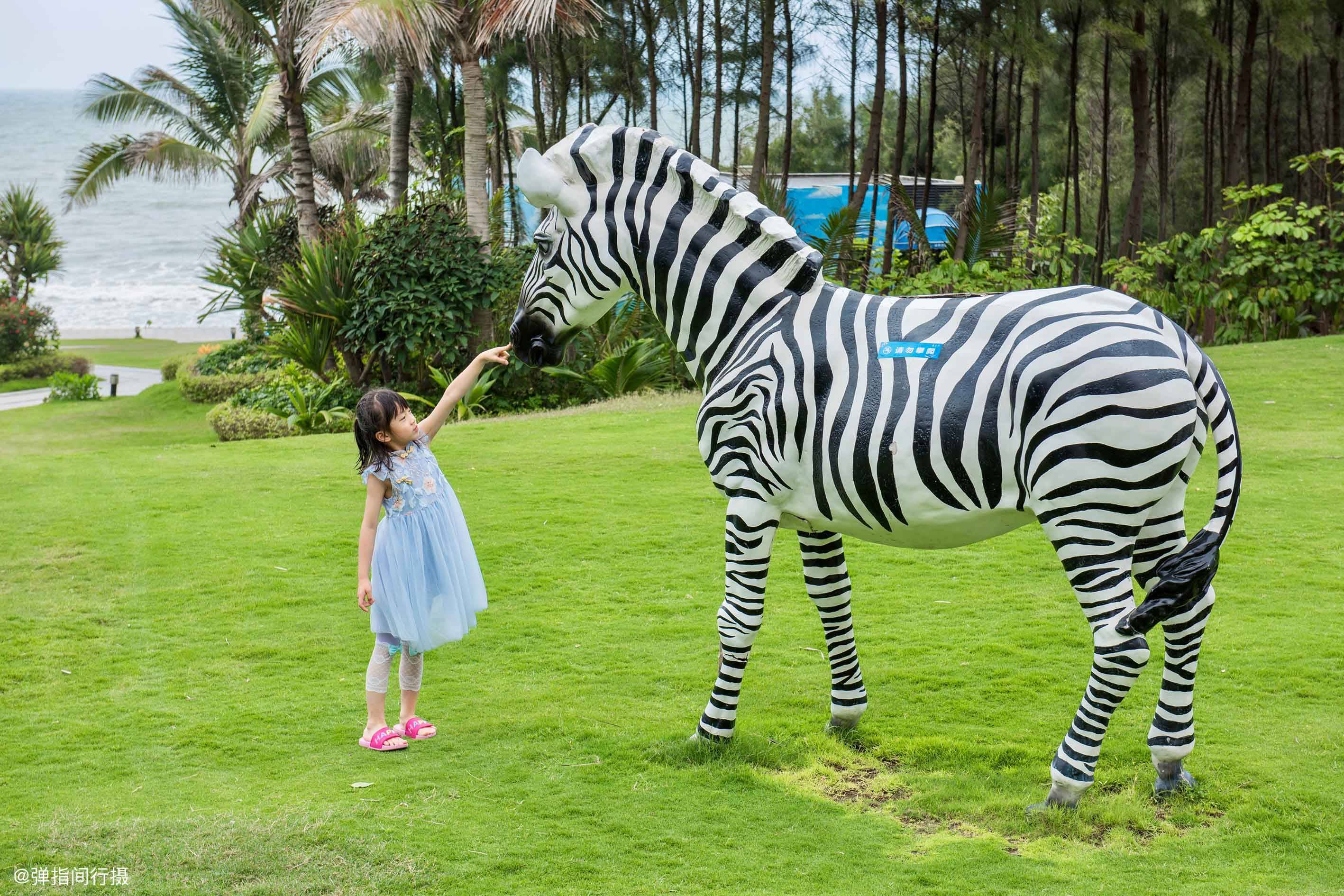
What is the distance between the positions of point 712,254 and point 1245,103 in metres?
18.5

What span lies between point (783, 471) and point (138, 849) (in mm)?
2565

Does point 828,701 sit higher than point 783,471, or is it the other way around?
point 783,471

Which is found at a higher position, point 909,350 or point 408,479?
point 909,350

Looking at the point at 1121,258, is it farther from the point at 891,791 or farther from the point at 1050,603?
the point at 891,791

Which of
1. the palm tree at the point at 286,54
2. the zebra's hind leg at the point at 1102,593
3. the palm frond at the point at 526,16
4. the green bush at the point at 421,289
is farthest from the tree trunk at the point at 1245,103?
the zebra's hind leg at the point at 1102,593

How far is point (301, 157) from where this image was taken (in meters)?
17.8

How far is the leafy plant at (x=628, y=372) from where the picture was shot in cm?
1459

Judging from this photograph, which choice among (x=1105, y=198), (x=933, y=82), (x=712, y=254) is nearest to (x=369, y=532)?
(x=712, y=254)

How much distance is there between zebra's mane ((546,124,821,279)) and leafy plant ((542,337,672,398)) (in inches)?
394

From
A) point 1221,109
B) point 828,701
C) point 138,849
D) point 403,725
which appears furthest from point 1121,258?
point 138,849

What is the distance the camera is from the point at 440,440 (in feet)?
37.7

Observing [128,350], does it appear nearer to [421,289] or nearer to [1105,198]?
[421,289]

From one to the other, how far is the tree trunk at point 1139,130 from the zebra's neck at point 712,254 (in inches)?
611

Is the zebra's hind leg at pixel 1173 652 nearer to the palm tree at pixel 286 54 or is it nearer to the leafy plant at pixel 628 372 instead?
the leafy plant at pixel 628 372
